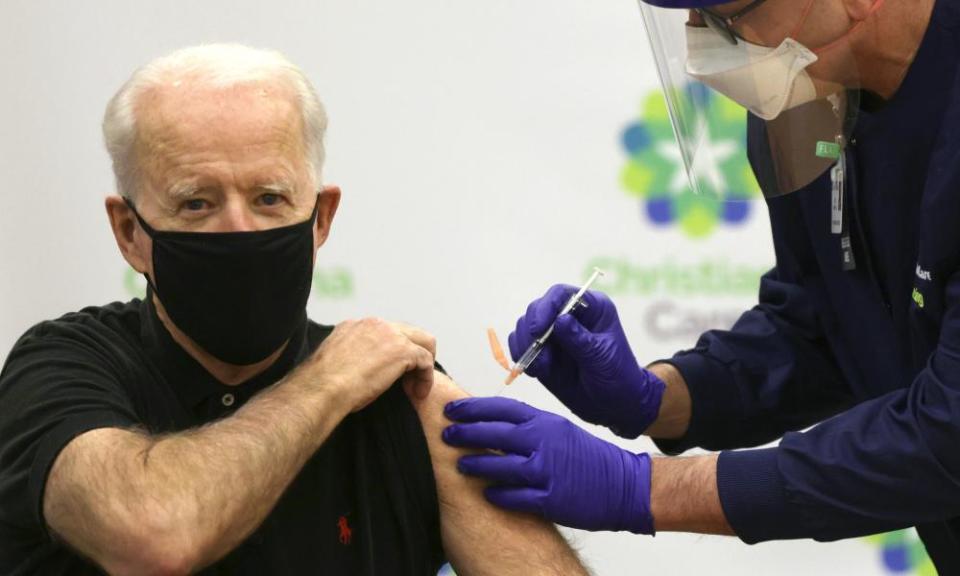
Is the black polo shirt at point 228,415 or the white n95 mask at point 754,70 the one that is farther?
the white n95 mask at point 754,70

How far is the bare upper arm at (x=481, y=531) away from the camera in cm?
150

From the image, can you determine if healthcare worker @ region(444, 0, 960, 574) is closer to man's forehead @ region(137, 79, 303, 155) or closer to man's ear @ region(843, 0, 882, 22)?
man's ear @ region(843, 0, 882, 22)

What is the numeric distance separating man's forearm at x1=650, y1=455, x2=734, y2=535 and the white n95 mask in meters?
0.49

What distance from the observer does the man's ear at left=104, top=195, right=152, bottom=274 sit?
1487mm

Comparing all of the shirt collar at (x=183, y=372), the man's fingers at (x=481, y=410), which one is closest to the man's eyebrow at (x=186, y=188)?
the shirt collar at (x=183, y=372)

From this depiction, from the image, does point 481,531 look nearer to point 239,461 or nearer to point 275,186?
point 239,461

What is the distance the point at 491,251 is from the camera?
2389 mm

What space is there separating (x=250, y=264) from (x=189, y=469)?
254mm

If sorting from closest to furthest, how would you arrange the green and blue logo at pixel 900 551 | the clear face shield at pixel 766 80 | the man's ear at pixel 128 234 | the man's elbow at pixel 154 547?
the man's elbow at pixel 154 547 < the man's ear at pixel 128 234 < the clear face shield at pixel 766 80 < the green and blue logo at pixel 900 551

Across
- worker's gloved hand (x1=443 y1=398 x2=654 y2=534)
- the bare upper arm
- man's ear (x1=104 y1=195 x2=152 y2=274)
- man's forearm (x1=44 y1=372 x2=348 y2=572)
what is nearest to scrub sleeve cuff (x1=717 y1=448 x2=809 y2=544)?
worker's gloved hand (x1=443 y1=398 x2=654 y2=534)

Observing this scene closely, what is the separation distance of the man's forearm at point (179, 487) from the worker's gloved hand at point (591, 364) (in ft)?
1.84

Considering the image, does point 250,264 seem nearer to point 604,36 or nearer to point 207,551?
point 207,551

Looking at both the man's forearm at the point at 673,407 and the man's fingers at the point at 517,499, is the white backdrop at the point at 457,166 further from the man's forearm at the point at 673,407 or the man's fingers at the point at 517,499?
the man's fingers at the point at 517,499

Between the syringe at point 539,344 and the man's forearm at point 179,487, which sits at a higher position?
the man's forearm at point 179,487
